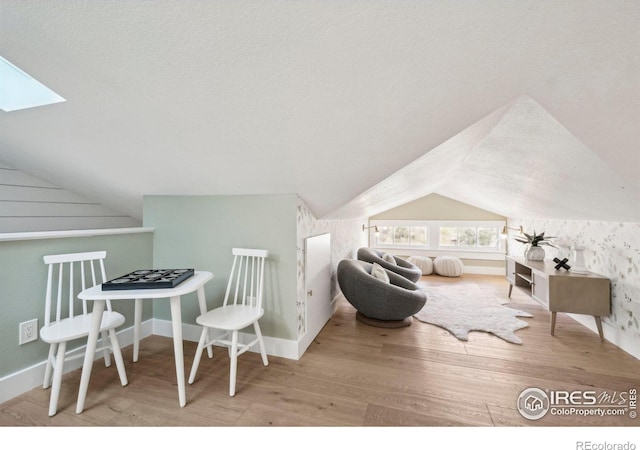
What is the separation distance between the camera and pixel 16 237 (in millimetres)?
1652

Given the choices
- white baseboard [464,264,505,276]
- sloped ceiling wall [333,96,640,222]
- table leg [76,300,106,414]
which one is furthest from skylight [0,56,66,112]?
white baseboard [464,264,505,276]

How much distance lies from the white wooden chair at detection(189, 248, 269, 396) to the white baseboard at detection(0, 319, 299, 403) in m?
0.17

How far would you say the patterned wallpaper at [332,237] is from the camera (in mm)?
2223

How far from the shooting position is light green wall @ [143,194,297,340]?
217cm

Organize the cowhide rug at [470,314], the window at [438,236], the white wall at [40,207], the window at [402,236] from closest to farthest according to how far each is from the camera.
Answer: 1. the white wall at [40,207]
2. the cowhide rug at [470,314]
3. the window at [438,236]
4. the window at [402,236]

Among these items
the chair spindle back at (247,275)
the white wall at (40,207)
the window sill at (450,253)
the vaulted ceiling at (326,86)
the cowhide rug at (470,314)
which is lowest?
the cowhide rug at (470,314)

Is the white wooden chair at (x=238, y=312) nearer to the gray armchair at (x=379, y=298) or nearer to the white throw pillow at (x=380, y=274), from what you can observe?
the gray armchair at (x=379, y=298)

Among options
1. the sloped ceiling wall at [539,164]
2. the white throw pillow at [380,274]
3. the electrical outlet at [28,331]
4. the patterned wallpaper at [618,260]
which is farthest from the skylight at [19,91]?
the patterned wallpaper at [618,260]

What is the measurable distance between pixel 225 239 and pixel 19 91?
5.28 ft

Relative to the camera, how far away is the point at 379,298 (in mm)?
2709

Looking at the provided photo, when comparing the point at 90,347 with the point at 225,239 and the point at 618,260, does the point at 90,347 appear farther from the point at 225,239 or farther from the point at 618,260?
the point at 618,260

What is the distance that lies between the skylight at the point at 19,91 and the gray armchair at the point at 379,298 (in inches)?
108

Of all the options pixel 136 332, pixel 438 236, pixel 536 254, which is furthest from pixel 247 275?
pixel 438 236
